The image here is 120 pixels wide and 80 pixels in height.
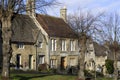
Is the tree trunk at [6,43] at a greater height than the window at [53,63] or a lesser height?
greater

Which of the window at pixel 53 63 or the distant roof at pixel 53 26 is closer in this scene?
the window at pixel 53 63

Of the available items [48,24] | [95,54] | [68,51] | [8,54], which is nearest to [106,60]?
[95,54]

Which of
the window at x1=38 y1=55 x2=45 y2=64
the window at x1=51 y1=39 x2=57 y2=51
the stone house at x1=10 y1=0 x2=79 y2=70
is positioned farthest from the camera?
the window at x1=51 y1=39 x2=57 y2=51

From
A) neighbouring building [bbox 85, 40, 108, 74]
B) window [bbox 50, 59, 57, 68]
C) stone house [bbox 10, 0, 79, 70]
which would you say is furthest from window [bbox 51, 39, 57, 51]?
neighbouring building [bbox 85, 40, 108, 74]

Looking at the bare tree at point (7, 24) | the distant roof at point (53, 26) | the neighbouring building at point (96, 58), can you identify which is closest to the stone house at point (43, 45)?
the distant roof at point (53, 26)

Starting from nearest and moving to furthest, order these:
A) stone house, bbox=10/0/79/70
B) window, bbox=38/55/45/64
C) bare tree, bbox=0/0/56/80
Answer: bare tree, bbox=0/0/56/80
stone house, bbox=10/0/79/70
window, bbox=38/55/45/64

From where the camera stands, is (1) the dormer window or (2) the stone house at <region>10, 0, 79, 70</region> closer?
(2) the stone house at <region>10, 0, 79, 70</region>

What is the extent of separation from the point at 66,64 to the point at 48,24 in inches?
339

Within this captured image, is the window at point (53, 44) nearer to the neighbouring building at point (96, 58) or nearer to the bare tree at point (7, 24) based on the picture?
the neighbouring building at point (96, 58)

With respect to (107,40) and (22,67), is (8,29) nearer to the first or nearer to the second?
(107,40)

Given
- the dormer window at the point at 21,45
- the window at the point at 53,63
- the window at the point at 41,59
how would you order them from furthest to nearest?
the window at the point at 53,63 < the window at the point at 41,59 < the dormer window at the point at 21,45

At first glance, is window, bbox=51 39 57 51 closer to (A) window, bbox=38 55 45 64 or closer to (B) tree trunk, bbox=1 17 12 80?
(A) window, bbox=38 55 45 64

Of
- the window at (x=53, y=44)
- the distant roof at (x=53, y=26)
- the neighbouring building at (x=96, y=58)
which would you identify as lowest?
the neighbouring building at (x=96, y=58)

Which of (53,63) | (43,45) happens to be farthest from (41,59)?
(53,63)
